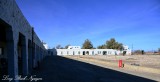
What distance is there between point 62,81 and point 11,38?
5.96 m

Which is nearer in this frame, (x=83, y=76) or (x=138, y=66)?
(x=83, y=76)

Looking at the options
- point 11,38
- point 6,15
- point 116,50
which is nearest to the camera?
point 6,15

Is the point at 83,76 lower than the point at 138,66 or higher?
lower

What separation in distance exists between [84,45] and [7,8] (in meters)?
153

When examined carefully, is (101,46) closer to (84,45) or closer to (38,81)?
(84,45)

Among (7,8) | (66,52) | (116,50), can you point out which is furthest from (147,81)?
(116,50)

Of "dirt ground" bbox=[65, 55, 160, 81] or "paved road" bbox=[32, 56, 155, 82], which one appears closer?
"paved road" bbox=[32, 56, 155, 82]

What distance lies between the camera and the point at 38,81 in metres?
17.0

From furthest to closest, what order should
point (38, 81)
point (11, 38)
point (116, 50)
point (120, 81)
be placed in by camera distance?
point (116, 50), point (120, 81), point (38, 81), point (11, 38)

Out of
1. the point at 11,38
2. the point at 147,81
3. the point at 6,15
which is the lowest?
the point at 147,81

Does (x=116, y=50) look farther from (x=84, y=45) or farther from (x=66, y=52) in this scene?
(x=66, y=52)

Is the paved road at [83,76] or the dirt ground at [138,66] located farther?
the dirt ground at [138,66]

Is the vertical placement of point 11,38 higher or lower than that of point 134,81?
higher

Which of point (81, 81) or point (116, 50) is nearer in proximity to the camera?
point (81, 81)
